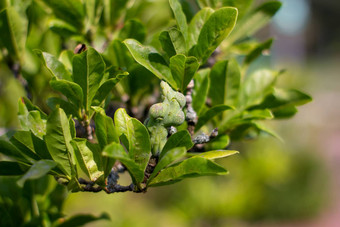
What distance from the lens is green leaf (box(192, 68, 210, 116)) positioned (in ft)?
2.42

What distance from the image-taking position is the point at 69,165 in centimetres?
61

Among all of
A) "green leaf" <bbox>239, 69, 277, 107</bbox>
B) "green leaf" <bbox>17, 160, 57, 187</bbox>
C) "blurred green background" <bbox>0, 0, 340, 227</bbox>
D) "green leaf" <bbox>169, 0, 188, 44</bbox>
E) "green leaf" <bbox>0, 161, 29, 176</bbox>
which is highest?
"green leaf" <bbox>169, 0, 188, 44</bbox>

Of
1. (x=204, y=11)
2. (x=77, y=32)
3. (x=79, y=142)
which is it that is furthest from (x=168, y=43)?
(x=77, y=32)

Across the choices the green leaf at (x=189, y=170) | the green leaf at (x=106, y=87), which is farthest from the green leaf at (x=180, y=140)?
the green leaf at (x=106, y=87)

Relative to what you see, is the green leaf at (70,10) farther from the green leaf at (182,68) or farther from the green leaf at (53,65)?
the green leaf at (182,68)

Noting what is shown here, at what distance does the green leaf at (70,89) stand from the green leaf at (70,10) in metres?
0.28

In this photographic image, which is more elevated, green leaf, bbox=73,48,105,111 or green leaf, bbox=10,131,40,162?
green leaf, bbox=73,48,105,111

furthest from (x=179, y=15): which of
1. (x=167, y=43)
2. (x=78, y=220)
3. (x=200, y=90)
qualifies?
(x=78, y=220)

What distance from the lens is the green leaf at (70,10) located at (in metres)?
0.82

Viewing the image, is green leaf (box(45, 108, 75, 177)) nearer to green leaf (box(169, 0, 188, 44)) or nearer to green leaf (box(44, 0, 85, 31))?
green leaf (box(169, 0, 188, 44))

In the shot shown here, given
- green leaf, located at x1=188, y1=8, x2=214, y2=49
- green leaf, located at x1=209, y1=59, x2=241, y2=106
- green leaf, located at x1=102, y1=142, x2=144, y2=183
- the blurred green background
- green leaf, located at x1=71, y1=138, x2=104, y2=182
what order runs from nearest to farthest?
green leaf, located at x1=102, y1=142, x2=144, y2=183
green leaf, located at x1=71, y1=138, x2=104, y2=182
green leaf, located at x1=188, y1=8, x2=214, y2=49
green leaf, located at x1=209, y1=59, x2=241, y2=106
the blurred green background

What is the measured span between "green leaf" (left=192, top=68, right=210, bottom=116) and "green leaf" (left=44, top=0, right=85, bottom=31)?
0.33 meters

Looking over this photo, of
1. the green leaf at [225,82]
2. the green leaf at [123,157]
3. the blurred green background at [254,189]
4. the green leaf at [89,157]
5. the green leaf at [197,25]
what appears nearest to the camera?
the green leaf at [123,157]

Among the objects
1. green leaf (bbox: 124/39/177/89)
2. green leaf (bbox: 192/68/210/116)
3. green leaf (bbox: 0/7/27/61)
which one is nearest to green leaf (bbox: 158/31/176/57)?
green leaf (bbox: 124/39/177/89)
